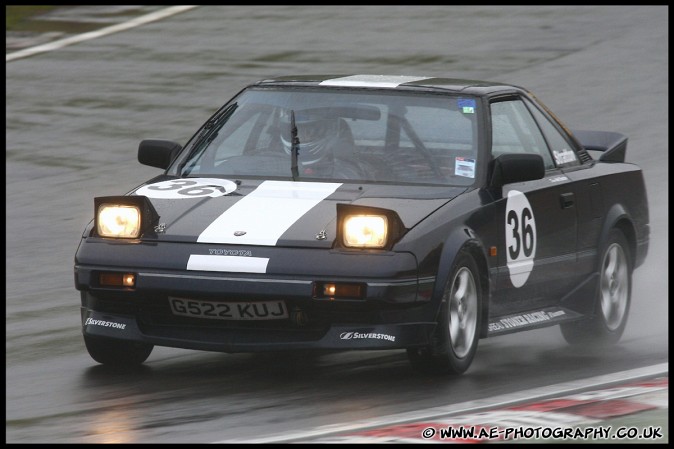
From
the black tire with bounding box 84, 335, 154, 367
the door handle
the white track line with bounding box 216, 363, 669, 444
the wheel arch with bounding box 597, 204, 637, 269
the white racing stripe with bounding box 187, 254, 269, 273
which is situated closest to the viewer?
the white track line with bounding box 216, 363, 669, 444

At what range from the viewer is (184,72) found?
782 inches

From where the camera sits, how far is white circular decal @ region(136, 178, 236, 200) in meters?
7.48

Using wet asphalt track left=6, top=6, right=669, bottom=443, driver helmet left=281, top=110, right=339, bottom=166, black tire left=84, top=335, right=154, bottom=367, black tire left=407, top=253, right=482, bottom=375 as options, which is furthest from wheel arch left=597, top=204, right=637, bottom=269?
black tire left=84, top=335, right=154, bottom=367

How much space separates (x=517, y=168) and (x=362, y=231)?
3.83ft

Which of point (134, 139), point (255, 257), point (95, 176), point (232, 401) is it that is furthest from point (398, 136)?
point (134, 139)

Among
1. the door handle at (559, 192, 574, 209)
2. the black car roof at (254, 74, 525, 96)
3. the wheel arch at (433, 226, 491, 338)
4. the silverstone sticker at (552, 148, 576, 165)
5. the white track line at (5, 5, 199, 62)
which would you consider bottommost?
the wheel arch at (433, 226, 491, 338)

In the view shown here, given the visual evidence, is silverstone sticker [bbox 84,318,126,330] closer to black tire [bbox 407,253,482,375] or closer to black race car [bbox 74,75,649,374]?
black race car [bbox 74,75,649,374]

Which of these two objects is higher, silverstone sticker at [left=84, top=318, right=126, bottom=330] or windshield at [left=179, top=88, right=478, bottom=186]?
windshield at [left=179, top=88, right=478, bottom=186]

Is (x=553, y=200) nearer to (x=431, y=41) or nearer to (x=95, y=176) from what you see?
(x=95, y=176)

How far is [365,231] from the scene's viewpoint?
686cm

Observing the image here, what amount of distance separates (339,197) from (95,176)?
7582 mm

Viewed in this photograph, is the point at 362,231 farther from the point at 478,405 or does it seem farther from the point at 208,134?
the point at 208,134

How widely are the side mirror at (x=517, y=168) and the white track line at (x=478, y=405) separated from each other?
3.46 feet

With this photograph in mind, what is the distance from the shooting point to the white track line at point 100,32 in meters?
21.0
